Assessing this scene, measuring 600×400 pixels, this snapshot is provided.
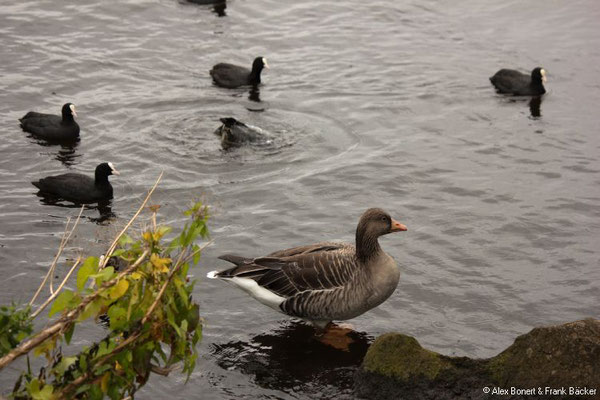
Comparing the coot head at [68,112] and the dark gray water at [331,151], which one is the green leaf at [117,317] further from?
the coot head at [68,112]

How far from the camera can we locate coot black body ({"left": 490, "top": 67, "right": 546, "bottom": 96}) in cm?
2161

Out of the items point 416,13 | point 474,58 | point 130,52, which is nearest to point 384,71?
point 474,58

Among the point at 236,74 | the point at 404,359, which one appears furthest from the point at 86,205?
the point at 404,359

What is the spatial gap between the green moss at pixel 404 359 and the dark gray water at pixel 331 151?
0.79 metres

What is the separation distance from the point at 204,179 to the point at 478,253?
209 inches

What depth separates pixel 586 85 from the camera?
22.0m

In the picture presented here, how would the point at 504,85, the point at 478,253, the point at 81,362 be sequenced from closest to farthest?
the point at 81,362 < the point at 478,253 < the point at 504,85

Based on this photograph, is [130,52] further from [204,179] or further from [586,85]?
[586,85]

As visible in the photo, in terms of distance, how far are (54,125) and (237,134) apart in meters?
3.67

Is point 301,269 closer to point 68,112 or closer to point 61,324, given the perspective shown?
point 61,324

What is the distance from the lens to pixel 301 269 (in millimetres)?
11961

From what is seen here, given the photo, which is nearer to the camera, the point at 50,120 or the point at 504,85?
the point at 50,120

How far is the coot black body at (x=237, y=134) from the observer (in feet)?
59.4

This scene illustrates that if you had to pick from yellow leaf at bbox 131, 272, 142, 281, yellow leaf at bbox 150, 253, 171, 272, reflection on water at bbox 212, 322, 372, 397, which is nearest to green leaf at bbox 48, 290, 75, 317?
yellow leaf at bbox 131, 272, 142, 281
